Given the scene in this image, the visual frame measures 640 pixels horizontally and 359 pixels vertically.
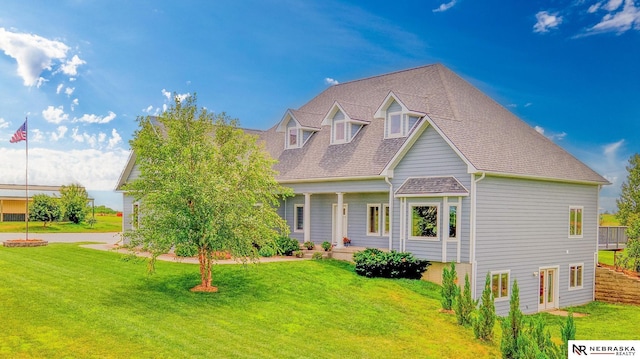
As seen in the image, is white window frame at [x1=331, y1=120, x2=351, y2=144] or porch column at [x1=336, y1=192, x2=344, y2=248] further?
white window frame at [x1=331, y1=120, x2=351, y2=144]

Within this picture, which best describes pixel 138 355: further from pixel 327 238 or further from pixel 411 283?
pixel 327 238

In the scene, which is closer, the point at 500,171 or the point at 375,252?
the point at 500,171

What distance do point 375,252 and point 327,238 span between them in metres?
5.55

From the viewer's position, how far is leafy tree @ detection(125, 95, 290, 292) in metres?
20.8

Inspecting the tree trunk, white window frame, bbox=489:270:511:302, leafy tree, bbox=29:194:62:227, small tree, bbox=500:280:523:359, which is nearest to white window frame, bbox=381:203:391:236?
white window frame, bbox=489:270:511:302

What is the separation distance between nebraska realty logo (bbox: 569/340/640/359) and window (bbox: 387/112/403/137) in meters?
13.0

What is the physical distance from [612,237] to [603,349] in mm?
18418

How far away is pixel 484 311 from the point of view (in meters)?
19.4

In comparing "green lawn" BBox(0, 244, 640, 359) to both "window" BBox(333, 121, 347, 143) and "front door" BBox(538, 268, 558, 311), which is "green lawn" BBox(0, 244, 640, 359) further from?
"window" BBox(333, 121, 347, 143)

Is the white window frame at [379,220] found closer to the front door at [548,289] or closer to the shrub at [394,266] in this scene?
the shrub at [394,266]

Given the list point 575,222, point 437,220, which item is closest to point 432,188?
point 437,220

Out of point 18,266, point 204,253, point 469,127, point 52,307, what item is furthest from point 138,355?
point 469,127

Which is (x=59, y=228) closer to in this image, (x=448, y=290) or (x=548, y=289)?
(x=448, y=290)

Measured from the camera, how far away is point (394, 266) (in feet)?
84.9
